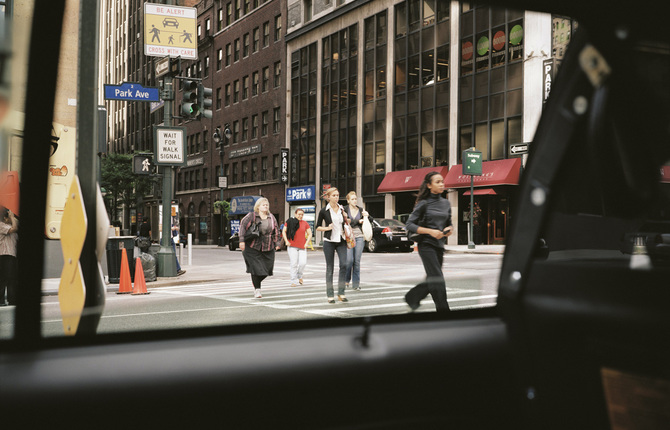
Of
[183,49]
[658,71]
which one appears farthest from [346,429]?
[183,49]

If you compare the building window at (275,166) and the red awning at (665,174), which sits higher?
the building window at (275,166)

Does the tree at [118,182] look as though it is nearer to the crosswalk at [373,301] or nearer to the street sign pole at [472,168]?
the crosswalk at [373,301]

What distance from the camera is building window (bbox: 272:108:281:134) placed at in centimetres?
293

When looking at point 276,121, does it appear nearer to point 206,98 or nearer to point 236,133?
point 236,133

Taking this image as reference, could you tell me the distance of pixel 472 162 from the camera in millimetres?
2941

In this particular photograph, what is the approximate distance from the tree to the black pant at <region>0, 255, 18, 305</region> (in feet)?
1.18

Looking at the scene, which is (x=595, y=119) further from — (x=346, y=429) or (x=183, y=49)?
(x=183, y=49)

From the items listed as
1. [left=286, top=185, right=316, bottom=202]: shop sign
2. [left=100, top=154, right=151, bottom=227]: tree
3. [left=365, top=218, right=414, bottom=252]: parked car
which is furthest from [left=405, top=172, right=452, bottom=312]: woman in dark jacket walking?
[left=100, top=154, right=151, bottom=227]: tree

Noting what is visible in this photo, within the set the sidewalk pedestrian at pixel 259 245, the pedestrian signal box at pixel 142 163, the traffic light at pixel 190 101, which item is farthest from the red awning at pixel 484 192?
the sidewalk pedestrian at pixel 259 245

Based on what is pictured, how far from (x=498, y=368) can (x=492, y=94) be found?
3.50 ft

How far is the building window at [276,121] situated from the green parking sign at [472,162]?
3.00 feet

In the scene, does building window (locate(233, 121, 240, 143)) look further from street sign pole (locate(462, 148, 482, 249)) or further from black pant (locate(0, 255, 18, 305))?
black pant (locate(0, 255, 18, 305))

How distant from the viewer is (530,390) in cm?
234

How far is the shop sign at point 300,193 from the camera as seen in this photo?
121 inches
